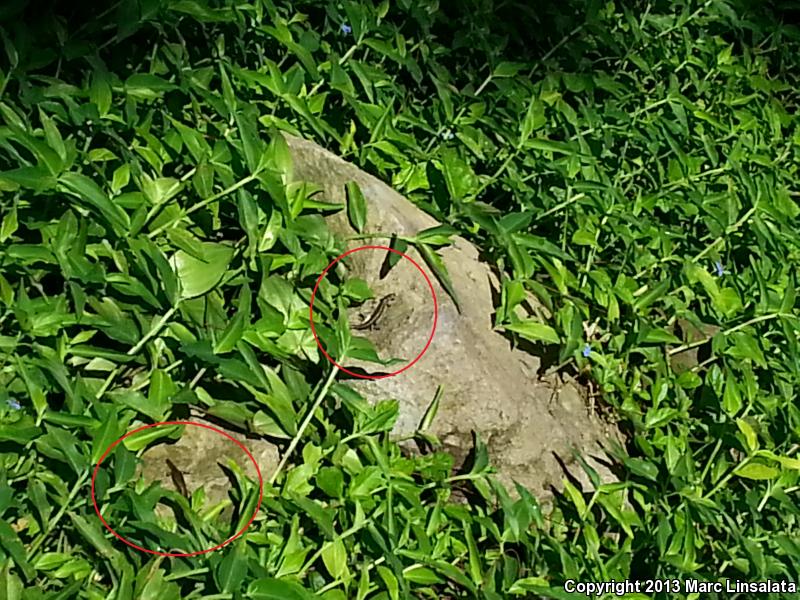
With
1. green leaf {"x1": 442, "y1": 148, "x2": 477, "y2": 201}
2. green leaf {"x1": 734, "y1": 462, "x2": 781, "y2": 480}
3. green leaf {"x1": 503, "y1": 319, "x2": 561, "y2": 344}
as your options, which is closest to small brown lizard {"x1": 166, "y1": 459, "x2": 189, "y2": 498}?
green leaf {"x1": 503, "y1": 319, "x2": 561, "y2": 344}

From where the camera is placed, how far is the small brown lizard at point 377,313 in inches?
91.7

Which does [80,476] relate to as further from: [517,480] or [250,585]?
[517,480]

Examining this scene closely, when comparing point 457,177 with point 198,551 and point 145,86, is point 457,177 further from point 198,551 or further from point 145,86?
point 198,551

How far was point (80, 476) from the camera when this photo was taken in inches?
71.0

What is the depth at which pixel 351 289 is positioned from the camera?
228 cm

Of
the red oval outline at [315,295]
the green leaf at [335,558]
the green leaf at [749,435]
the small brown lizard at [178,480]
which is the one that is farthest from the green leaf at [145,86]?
the green leaf at [749,435]

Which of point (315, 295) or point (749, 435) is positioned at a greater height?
point (315, 295)

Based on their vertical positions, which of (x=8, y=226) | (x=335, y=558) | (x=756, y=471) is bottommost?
(x=756, y=471)

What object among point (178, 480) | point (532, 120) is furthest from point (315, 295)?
point (532, 120)

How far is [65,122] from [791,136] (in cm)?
253

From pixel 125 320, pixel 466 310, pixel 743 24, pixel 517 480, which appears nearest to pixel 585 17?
pixel 743 24

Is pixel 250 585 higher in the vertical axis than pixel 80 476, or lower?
lower

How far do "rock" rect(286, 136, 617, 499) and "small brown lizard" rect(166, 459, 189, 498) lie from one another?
0.41 metres

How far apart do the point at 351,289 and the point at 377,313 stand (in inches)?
4.1
